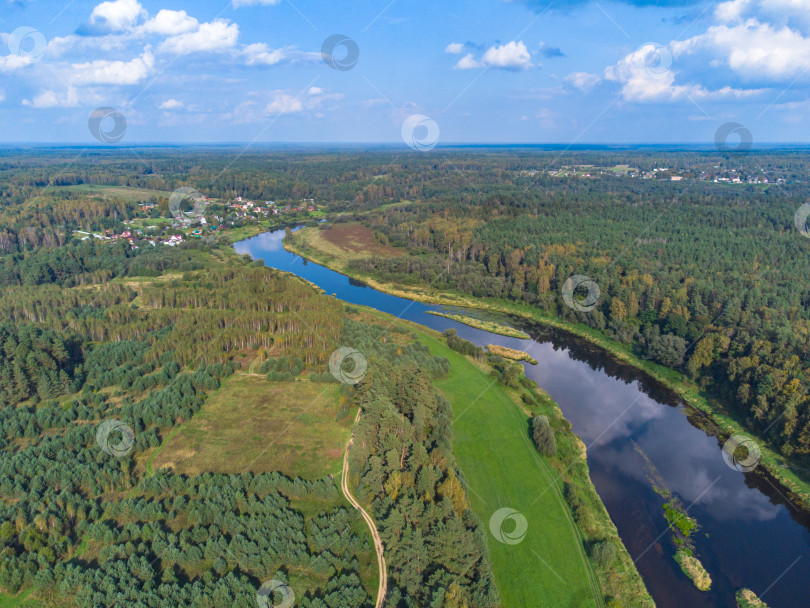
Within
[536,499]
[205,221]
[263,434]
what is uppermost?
[205,221]

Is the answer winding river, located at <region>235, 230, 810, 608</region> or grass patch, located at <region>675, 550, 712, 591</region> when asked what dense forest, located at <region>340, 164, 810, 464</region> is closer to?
winding river, located at <region>235, 230, 810, 608</region>

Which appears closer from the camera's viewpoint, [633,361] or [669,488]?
[669,488]

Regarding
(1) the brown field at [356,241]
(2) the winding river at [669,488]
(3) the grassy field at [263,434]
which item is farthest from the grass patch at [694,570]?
(1) the brown field at [356,241]

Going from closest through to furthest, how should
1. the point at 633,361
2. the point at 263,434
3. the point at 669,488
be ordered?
1. the point at 669,488
2. the point at 263,434
3. the point at 633,361

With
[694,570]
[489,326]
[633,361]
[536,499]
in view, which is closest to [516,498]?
[536,499]

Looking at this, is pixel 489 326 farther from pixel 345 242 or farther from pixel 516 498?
pixel 345 242
